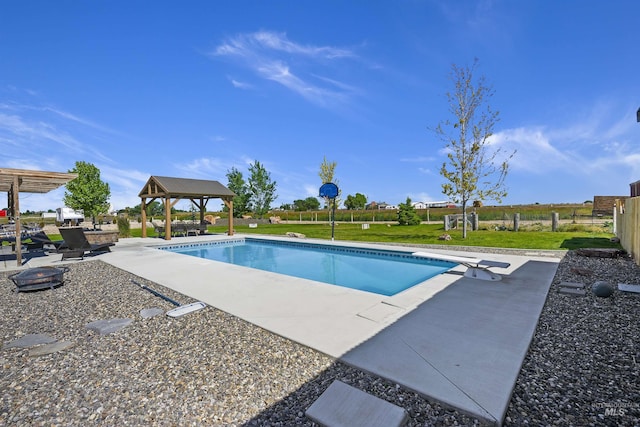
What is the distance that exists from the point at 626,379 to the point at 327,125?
79.0 feet

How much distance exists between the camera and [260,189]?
33.1 m

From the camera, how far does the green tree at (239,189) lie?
3294cm

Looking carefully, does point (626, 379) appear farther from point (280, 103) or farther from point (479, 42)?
point (280, 103)

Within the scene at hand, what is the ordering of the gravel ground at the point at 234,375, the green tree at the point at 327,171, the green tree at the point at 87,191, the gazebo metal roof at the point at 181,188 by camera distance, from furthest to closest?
the green tree at the point at 327,171 → the green tree at the point at 87,191 → the gazebo metal roof at the point at 181,188 → the gravel ground at the point at 234,375

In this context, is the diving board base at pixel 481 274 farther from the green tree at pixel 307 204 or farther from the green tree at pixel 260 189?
the green tree at pixel 307 204

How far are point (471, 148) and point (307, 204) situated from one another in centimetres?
5703

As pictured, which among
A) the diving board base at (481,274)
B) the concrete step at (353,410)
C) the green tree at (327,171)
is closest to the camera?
the concrete step at (353,410)

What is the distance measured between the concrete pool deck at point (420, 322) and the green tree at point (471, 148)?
25.8 ft

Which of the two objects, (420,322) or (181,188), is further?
(181,188)

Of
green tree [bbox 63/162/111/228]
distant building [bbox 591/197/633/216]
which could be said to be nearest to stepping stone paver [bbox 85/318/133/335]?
green tree [bbox 63/162/111/228]

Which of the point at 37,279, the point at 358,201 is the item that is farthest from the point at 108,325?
the point at 358,201

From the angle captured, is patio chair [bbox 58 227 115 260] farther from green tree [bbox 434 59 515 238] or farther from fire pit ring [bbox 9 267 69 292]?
green tree [bbox 434 59 515 238]

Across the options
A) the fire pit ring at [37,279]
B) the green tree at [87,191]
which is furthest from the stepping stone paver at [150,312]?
the green tree at [87,191]

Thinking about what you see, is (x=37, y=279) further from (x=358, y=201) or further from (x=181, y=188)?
(x=358, y=201)
